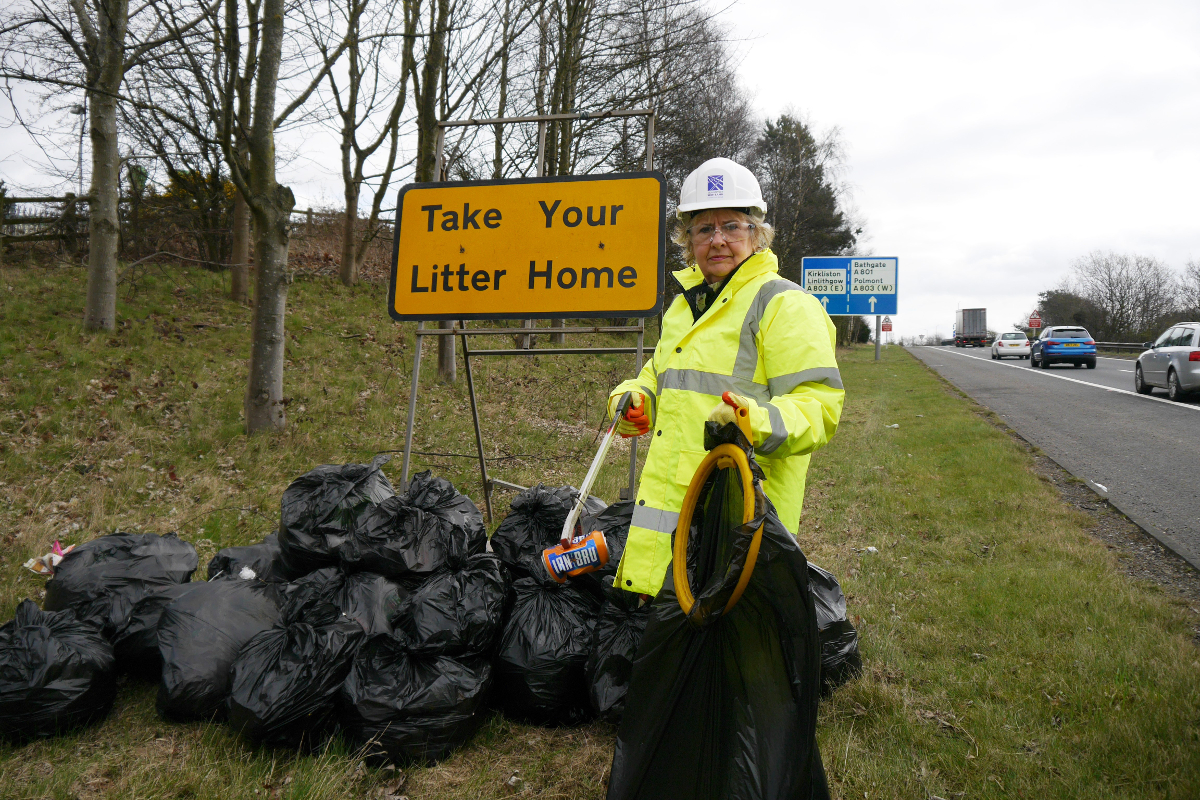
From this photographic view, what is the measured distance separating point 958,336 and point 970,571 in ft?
211

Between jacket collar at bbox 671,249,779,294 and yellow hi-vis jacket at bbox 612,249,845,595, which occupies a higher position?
jacket collar at bbox 671,249,779,294

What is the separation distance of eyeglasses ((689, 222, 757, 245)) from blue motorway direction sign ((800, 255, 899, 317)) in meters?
20.2

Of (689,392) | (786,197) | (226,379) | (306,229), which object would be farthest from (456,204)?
(786,197)

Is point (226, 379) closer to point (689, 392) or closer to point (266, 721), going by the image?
point (266, 721)

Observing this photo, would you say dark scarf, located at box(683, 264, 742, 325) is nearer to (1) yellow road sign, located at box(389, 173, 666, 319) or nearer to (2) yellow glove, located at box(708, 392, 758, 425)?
(2) yellow glove, located at box(708, 392, 758, 425)

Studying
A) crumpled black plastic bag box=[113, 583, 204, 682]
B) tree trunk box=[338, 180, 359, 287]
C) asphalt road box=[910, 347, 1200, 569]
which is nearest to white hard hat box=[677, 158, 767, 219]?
crumpled black plastic bag box=[113, 583, 204, 682]

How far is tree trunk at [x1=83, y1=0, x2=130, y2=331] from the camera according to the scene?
8.46 metres

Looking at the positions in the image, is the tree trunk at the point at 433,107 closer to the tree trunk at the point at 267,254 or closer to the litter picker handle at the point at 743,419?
the tree trunk at the point at 267,254

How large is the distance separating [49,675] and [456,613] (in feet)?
4.73

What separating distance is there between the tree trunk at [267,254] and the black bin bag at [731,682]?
567cm

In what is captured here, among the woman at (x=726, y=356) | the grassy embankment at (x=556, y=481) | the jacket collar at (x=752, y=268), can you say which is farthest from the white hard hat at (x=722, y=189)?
the grassy embankment at (x=556, y=481)

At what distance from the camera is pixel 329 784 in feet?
7.75

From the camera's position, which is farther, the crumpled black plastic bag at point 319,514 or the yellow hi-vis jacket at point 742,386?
the crumpled black plastic bag at point 319,514

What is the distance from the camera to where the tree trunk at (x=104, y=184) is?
8461mm
